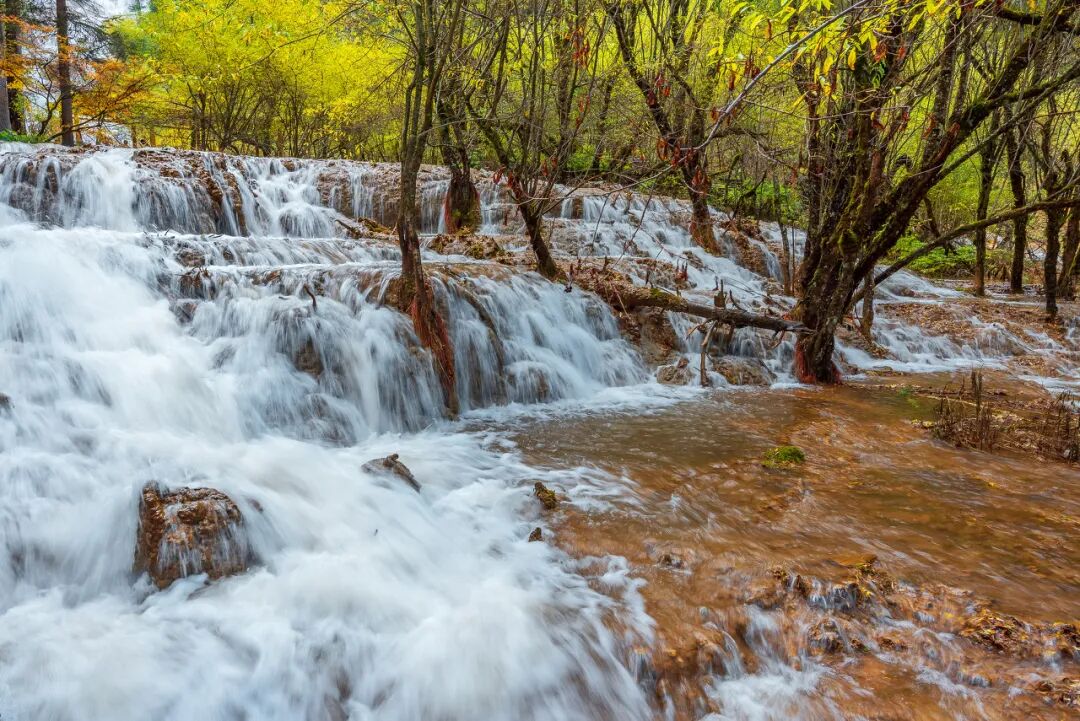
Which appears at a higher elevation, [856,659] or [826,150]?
[826,150]

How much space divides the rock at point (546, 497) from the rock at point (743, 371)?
4.43 m

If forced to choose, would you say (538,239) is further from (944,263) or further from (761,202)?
(944,263)

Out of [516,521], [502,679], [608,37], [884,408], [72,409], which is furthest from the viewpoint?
[608,37]

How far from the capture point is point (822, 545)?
334 cm

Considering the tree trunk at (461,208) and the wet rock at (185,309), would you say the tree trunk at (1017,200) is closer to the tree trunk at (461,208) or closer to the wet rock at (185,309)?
the tree trunk at (461,208)

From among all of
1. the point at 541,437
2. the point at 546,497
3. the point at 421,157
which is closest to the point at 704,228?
the point at 421,157

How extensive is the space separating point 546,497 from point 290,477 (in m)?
1.80

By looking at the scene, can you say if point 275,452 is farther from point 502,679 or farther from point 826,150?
point 826,150

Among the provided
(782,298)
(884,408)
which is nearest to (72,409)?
(884,408)

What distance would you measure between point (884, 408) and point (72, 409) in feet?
24.4

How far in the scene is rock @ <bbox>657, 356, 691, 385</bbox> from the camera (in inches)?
303

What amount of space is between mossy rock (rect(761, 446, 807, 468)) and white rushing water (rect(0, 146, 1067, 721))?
1.33m

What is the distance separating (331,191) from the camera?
40.5 feet

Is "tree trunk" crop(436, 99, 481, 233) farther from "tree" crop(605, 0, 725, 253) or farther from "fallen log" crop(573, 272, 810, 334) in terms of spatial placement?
"fallen log" crop(573, 272, 810, 334)
